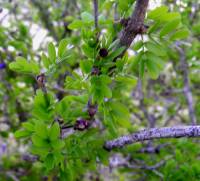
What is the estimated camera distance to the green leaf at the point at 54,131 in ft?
3.29

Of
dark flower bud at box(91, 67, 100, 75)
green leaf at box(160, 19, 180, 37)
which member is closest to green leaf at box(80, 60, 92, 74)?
dark flower bud at box(91, 67, 100, 75)

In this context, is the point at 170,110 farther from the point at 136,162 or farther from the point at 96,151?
the point at 96,151

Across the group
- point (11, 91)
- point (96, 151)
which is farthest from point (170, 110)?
point (96, 151)

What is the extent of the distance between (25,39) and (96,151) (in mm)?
1203

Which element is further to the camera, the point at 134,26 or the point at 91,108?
the point at 91,108

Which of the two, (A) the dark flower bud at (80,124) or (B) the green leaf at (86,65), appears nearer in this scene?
(B) the green leaf at (86,65)

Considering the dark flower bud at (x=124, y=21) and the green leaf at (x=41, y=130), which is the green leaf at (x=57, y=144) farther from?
the dark flower bud at (x=124, y=21)

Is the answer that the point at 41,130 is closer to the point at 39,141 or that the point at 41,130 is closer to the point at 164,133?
the point at 39,141

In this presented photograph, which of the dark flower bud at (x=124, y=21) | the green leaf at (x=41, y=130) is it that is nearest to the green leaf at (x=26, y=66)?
the green leaf at (x=41, y=130)

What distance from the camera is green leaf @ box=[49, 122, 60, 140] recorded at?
1.00m

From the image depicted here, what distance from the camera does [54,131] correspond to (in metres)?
1.00

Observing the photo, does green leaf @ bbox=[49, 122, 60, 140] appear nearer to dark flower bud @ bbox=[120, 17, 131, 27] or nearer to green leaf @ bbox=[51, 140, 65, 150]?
green leaf @ bbox=[51, 140, 65, 150]

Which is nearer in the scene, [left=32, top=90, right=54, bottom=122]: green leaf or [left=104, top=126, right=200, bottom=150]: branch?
[left=104, top=126, right=200, bottom=150]: branch

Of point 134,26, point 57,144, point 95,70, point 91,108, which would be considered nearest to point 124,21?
point 134,26
